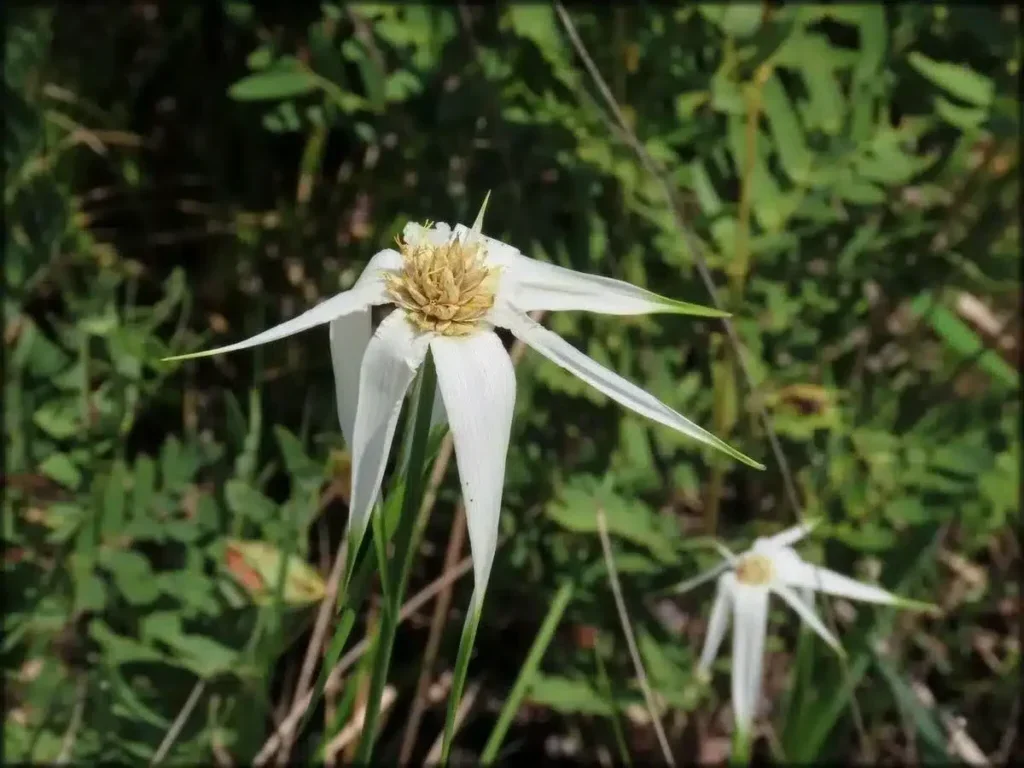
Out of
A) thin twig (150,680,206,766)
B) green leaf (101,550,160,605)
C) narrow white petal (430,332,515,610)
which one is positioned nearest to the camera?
narrow white petal (430,332,515,610)

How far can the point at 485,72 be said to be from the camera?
1014 millimetres

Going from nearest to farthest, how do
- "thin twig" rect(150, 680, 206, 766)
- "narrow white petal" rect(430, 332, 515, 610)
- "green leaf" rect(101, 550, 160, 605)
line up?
1. "narrow white petal" rect(430, 332, 515, 610)
2. "thin twig" rect(150, 680, 206, 766)
3. "green leaf" rect(101, 550, 160, 605)

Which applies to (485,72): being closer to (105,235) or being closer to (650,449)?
(650,449)

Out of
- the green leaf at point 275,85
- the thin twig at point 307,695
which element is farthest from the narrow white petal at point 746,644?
the green leaf at point 275,85

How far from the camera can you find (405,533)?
0.53 m

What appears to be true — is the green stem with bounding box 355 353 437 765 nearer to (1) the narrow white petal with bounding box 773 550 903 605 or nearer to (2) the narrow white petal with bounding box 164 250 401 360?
(2) the narrow white petal with bounding box 164 250 401 360

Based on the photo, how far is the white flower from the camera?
1.48 ft

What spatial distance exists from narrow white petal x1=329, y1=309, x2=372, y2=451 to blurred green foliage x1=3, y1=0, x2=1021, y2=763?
A: 1.42 feet

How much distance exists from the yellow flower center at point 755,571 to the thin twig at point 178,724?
45cm

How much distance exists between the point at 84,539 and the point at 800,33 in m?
0.78

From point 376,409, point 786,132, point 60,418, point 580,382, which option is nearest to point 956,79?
point 786,132

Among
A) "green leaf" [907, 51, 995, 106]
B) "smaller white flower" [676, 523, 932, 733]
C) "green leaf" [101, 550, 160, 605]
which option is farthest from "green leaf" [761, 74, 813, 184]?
"green leaf" [101, 550, 160, 605]

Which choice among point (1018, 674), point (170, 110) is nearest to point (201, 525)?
point (170, 110)

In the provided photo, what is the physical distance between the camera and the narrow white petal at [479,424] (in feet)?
1.45
